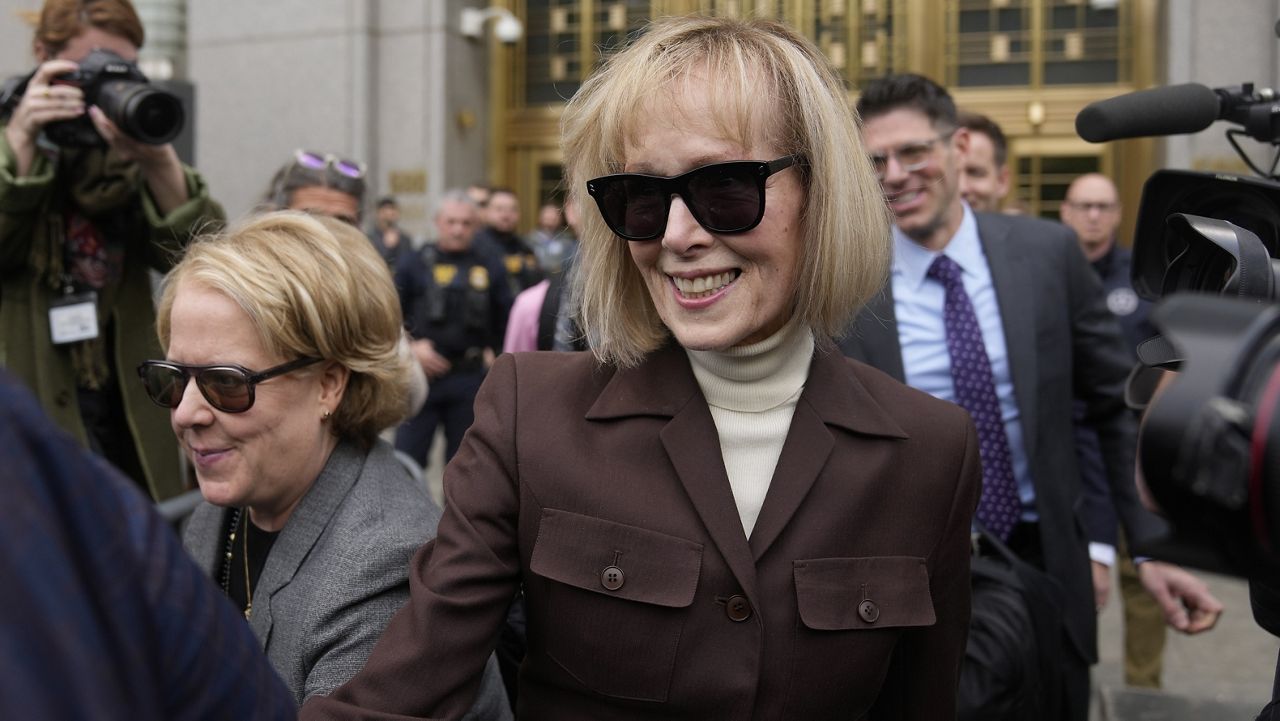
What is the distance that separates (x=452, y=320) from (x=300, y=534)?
5025 mm

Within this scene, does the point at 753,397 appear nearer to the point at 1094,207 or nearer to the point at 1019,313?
the point at 1019,313

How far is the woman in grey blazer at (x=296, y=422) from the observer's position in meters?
2.00

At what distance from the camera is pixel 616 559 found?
167 centimetres

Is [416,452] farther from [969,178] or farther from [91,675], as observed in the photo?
[91,675]

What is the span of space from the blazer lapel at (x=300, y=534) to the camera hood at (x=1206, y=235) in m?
1.36

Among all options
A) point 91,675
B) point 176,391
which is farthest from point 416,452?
point 91,675

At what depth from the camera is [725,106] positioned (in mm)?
1710

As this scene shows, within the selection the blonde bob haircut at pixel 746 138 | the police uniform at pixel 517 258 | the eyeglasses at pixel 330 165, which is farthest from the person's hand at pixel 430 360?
the blonde bob haircut at pixel 746 138

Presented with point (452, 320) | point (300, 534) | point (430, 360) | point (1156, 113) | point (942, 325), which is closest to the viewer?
point (1156, 113)

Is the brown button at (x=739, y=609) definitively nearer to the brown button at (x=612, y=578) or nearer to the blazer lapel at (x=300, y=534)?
the brown button at (x=612, y=578)

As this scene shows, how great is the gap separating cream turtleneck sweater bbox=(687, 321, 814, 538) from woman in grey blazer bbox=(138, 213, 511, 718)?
22.7 inches

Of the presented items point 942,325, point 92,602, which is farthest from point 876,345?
point 92,602

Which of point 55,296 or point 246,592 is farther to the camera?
point 55,296

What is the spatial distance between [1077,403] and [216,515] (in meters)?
2.34
